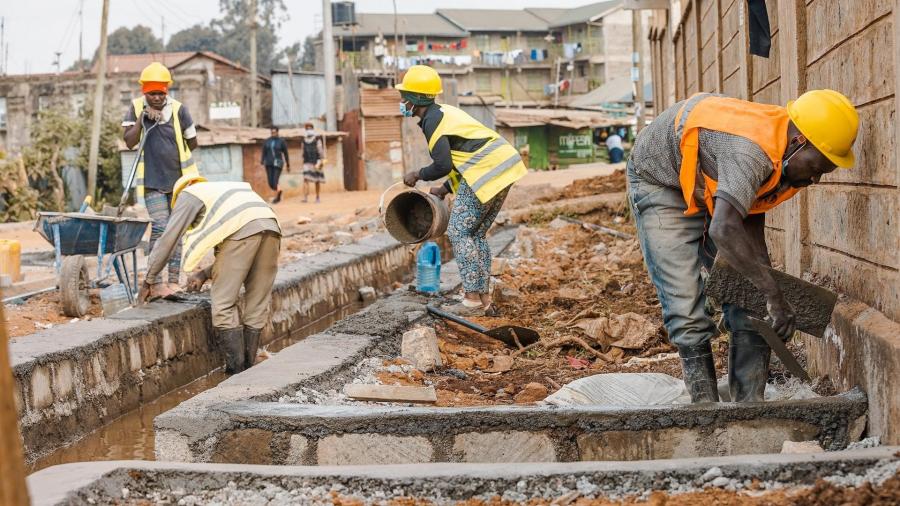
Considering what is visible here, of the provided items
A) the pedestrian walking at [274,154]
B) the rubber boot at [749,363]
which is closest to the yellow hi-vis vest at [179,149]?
the rubber boot at [749,363]

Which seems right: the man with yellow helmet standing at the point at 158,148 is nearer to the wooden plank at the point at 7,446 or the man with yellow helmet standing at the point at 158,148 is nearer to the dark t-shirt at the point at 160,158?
the dark t-shirt at the point at 160,158

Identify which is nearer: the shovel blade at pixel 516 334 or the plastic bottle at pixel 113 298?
the shovel blade at pixel 516 334

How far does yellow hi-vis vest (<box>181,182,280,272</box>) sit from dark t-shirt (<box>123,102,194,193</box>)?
1730 mm

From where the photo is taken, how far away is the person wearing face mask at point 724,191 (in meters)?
3.64

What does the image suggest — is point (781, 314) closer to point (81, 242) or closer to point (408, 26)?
point (81, 242)

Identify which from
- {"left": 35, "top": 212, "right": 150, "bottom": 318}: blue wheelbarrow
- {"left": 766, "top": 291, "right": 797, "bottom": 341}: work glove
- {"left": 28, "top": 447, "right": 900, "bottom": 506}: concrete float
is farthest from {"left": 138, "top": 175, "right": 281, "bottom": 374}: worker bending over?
{"left": 766, "top": 291, "right": 797, "bottom": 341}: work glove

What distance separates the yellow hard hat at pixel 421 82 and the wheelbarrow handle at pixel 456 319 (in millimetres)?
1504

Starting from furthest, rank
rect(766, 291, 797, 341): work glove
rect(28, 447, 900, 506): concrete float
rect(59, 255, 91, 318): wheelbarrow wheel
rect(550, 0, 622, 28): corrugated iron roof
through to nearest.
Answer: rect(550, 0, 622, 28): corrugated iron roof < rect(59, 255, 91, 318): wheelbarrow wheel < rect(766, 291, 797, 341): work glove < rect(28, 447, 900, 506): concrete float

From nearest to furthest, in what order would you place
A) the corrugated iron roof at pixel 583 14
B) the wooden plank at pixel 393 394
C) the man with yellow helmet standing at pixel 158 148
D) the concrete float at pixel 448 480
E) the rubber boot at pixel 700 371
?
the concrete float at pixel 448 480
the rubber boot at pixel 700 371
the wooden plank at pixel 393 394
the man with yellow helmet standing at pixel 158 148
the corrugated iron roof at pixel 583 14

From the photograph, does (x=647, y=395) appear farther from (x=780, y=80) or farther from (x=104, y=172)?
(x=104, y=172)

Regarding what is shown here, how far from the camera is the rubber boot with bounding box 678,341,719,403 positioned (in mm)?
4242

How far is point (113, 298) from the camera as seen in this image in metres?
8.55

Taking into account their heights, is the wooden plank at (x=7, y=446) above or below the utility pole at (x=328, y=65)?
below

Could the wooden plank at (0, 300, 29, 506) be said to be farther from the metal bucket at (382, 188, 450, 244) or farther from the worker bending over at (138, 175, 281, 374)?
the metal bucket at (382, 188, 450, 244)
